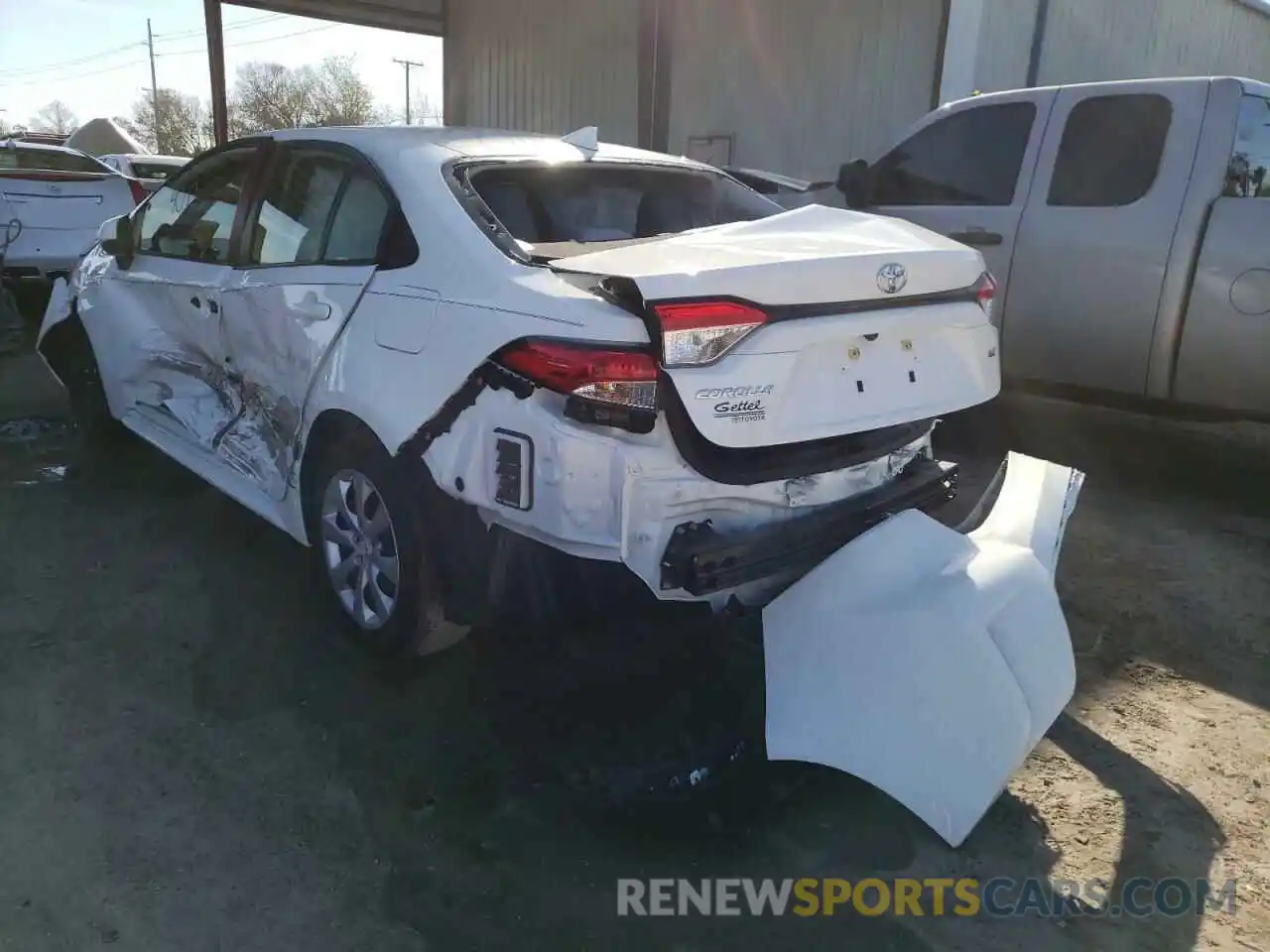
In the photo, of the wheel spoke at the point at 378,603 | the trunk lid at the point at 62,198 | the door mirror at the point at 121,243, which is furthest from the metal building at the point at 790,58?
the wheel spoke at the point at 378,603

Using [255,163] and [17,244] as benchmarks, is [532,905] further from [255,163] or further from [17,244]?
[17,244]

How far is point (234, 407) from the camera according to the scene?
3738 millimetres

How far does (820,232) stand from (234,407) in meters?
2.34

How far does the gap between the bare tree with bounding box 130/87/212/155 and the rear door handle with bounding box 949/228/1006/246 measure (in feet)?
175

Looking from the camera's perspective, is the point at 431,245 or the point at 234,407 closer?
the point at 431,245

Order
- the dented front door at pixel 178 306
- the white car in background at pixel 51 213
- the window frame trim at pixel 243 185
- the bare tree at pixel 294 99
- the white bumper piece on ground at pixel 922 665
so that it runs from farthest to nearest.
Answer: the bare tree at pixel 294 99, the white car in background at pixel 51 213, the dented front door at pixel 178 306, the window frame trim at pixel 243 185, the white bumper piece on ground at pixel 922 665

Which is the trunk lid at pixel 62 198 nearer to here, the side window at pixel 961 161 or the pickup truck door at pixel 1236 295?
the side window at pixel 961 161

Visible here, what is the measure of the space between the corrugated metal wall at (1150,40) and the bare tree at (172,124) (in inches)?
1916

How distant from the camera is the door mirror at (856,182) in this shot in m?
5.99

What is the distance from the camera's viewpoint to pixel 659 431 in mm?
2348

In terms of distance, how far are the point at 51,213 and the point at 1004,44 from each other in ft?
30.1

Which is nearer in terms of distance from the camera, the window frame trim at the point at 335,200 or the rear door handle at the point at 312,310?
the window frame trim at the point at 335,200

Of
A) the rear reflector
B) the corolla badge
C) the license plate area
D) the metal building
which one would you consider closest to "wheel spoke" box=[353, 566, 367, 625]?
the rear reflector

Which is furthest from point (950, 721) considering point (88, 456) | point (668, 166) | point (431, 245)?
point (88, 456)
